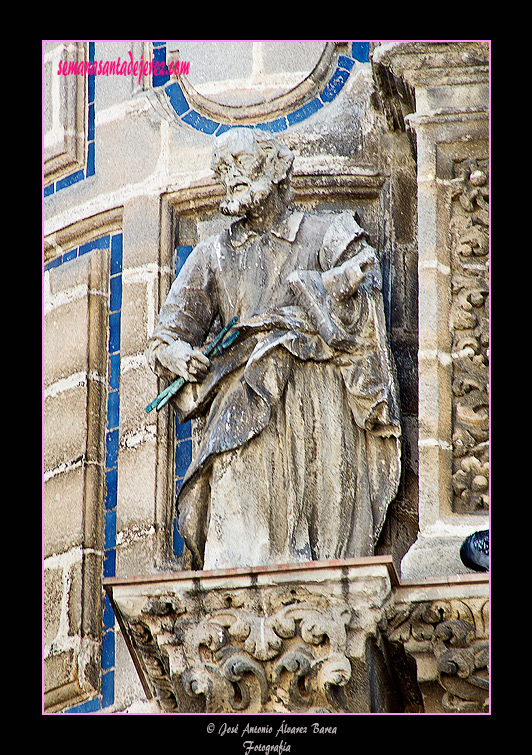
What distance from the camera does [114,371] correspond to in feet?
23.1

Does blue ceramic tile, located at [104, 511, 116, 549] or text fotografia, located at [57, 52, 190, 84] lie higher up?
text fotografia, located at [57, 52, 190, 84]

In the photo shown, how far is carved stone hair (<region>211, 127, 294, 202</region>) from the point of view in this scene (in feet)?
21.1

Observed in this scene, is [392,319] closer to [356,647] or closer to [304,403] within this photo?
[304,403]

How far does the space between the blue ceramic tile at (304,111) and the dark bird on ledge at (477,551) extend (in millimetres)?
1883

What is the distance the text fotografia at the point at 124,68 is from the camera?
24.2 feet

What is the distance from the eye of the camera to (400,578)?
6.09m

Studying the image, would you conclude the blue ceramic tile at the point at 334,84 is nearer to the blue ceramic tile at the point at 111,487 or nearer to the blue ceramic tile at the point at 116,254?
the blue ceramic tile at the point at 116,254

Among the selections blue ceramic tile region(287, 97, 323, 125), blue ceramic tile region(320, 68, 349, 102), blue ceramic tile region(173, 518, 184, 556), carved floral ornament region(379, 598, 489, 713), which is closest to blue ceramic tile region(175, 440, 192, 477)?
blue ceramic tile region(173, 518, 184, 556)

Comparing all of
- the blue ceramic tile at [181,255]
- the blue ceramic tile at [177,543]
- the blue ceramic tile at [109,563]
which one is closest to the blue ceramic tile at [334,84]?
the blue ceramic tile at [181,255]

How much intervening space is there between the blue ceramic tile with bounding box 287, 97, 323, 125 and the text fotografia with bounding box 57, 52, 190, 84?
0.44m

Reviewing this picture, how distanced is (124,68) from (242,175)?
1.24 m

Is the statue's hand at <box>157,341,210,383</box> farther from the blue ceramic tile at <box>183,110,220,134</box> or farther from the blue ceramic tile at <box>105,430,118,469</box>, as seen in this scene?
the blue ceramic tile at <box>183,110,220,134</box>

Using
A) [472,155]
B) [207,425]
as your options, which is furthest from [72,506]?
[472,155]
